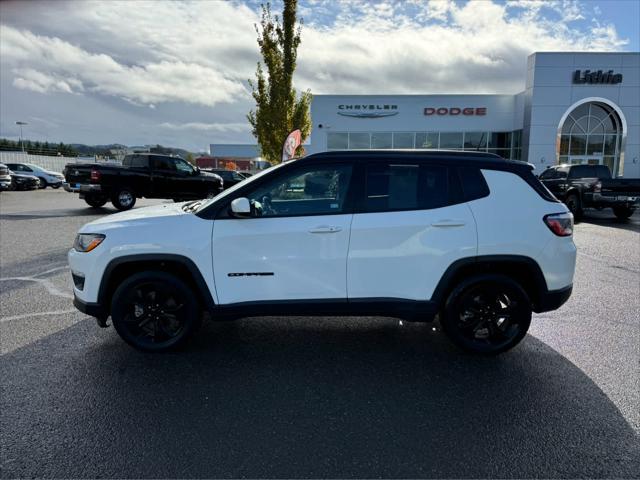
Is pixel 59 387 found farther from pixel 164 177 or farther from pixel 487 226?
pixel 164 177

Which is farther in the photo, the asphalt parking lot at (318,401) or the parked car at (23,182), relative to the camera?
the parked car at (23,182)

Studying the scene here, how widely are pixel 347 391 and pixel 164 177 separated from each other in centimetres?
1419

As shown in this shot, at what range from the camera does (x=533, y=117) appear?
2708 cm

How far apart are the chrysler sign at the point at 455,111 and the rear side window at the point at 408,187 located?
90.3 ft

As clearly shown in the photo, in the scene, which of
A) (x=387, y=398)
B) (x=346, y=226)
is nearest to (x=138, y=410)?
(x=387, y=398)

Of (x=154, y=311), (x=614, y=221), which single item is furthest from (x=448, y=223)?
(x=614, y=221)

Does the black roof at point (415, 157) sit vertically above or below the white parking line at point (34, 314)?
above

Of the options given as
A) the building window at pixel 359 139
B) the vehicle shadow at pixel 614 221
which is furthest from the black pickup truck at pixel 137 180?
the building window at pixel 359 139

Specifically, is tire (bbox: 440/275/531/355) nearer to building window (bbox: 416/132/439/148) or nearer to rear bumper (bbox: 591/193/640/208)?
rear bumper (bbox: 591/193/640/208)

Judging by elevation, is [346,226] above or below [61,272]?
above

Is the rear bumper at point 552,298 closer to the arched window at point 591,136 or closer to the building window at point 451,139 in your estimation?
the building window at point 451,139

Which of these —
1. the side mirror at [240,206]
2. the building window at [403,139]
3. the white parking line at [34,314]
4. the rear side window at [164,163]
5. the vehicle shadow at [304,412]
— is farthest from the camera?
the building window at [403,139]

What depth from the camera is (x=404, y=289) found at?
12.0 ft

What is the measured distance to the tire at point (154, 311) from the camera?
145 inches
